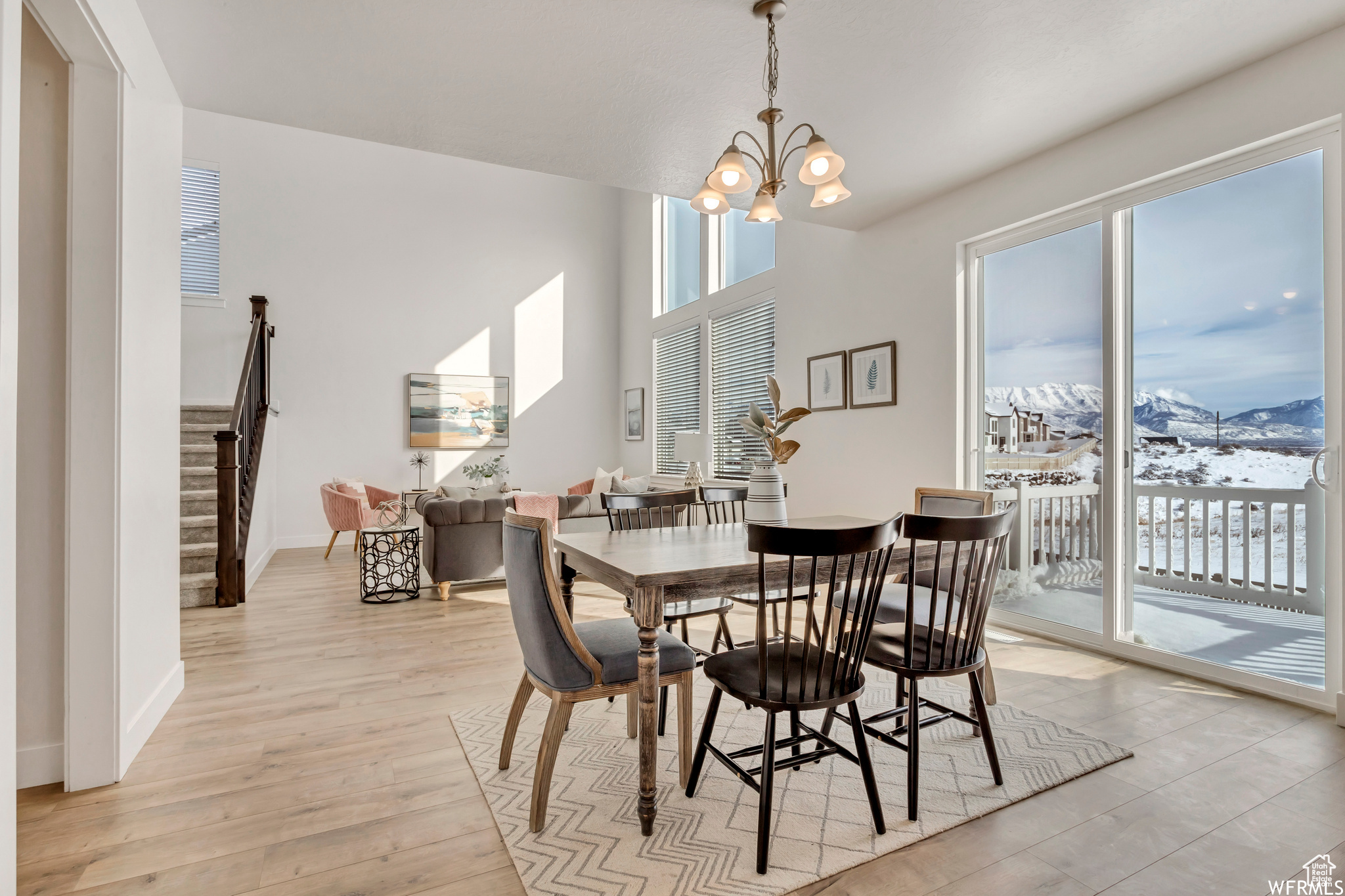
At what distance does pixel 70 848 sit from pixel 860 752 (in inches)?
82.8

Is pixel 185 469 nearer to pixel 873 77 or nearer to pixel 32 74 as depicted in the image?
pixel 32 74

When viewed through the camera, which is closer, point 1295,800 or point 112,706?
→ point 1295,800

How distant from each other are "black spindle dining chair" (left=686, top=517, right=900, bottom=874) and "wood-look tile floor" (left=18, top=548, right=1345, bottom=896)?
277 millimetres

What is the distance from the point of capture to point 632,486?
6582 mm

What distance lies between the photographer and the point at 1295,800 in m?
1.94

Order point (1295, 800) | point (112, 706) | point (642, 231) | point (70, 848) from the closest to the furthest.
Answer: point (70, 848), point (1295, 800), point (112, 706), point (642, 231)

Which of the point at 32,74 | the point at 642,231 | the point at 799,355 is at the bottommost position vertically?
the point at 799,355

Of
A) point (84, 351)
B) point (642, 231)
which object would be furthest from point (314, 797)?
point (642, 231)

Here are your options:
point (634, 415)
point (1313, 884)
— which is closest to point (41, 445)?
point (1313, 884)

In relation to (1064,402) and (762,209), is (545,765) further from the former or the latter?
(1064,402)

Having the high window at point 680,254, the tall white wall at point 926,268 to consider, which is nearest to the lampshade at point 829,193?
the tall white wall at point 926,268

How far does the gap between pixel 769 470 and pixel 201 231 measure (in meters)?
7.24

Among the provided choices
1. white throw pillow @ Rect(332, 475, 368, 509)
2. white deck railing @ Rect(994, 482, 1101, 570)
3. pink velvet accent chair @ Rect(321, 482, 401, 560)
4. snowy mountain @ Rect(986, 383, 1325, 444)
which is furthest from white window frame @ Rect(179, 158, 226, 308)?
white deck railing @ Rect(994, 482, 1101, 570)

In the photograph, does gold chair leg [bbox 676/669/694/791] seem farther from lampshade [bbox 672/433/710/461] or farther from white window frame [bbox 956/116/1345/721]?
lampshade [bbox 672/433/710/461]
